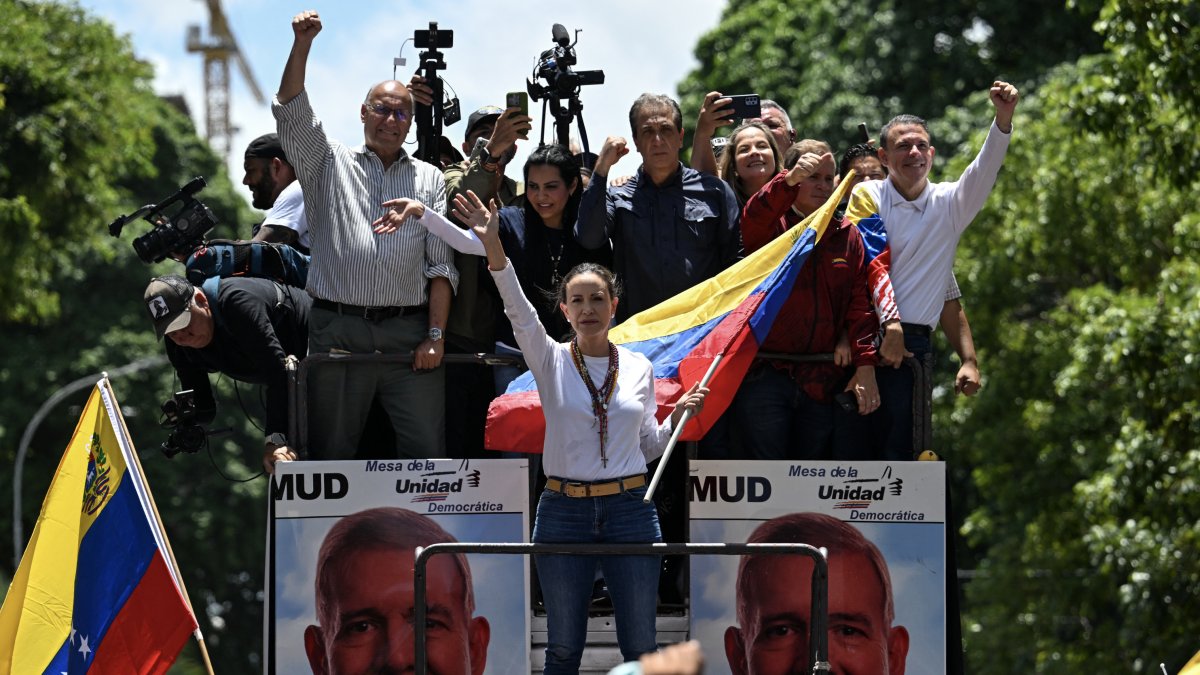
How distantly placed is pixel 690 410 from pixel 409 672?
4.90 feet

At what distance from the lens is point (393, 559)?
8539 mm

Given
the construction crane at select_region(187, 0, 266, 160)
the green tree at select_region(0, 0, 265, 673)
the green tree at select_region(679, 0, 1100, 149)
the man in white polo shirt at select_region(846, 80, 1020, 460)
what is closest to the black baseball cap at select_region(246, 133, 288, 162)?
the man in white polo shirt at select_region(846, 80, 1020, 460)

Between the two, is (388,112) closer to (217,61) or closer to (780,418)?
(780,418)

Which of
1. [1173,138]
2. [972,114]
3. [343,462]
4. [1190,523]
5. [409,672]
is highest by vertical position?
[972,114]

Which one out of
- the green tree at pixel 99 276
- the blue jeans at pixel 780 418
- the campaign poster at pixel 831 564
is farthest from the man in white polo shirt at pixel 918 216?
the green tree at pixel 99 276

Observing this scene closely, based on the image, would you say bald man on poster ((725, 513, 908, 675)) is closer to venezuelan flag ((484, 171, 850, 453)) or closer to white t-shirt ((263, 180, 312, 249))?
venezuelan flag ((484, 171, 850, 453))

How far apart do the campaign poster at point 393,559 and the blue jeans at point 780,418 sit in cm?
106

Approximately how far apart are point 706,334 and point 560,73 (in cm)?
230

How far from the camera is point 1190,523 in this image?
1947 centimetres

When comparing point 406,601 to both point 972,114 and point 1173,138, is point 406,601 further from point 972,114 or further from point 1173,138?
point 972,114

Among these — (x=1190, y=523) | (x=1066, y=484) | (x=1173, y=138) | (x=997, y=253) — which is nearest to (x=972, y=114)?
(x=997, y=253)

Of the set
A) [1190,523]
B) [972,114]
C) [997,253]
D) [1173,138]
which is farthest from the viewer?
[972,114]

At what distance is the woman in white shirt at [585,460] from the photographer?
780 cm

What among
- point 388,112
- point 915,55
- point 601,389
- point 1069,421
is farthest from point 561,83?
point 915,55
